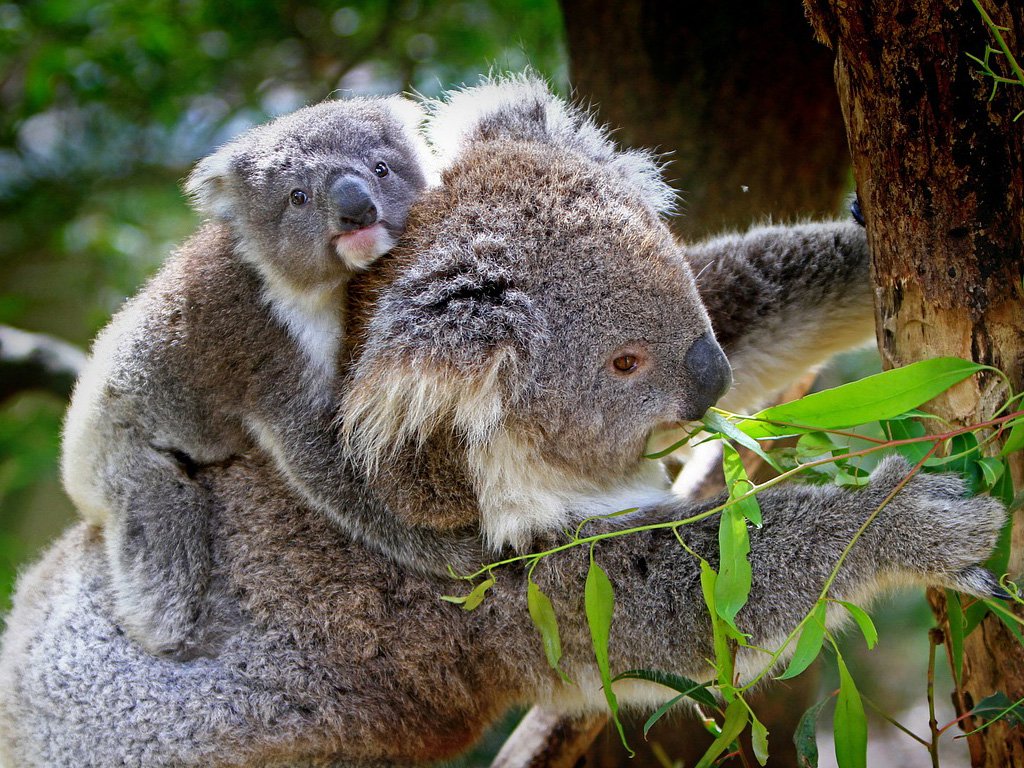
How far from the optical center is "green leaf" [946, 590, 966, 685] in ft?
6.72

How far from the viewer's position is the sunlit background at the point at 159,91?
441 cm

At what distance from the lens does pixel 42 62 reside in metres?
3.96

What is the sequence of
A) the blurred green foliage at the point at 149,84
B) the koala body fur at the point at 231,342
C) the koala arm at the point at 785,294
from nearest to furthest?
the koala body fur at the point at 231,342, the koala arm at the point at 785,294, the blurred green foliage at the point at 149,84

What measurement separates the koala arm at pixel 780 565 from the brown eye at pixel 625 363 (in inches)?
15.5

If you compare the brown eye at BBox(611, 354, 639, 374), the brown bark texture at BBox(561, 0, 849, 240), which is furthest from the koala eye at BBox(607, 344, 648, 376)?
the brown bark texture at BBox(561, 0, 849, 240)

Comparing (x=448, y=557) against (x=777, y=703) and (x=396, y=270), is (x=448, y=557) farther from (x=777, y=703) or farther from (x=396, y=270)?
(x=777, y=703)

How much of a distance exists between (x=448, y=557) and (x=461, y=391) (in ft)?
1.61

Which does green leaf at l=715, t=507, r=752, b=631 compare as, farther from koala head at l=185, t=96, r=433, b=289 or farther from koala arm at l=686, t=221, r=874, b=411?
koala head at l=185, t=96, r=433, b=289

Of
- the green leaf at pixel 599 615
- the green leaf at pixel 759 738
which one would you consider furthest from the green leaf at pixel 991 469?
the green leaf at pixel 599 615

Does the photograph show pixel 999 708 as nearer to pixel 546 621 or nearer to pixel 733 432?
pixel 733 432

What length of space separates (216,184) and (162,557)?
108 centimetres

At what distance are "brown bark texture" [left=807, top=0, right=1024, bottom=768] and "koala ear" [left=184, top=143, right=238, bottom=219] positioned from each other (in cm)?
159

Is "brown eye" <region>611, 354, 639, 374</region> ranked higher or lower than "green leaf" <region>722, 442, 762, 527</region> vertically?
higher

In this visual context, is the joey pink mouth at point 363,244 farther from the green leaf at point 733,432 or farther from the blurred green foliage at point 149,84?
the blurred green foliage at point 149,84
